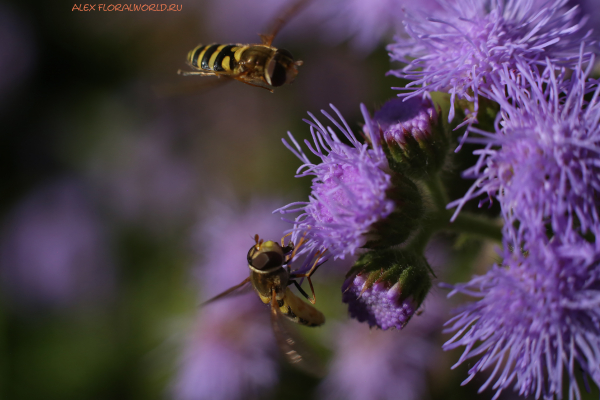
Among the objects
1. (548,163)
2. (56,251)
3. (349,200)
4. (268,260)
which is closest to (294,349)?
(268,260)

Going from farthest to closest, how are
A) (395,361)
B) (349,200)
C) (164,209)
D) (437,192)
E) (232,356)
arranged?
(164,209) < (232,356) < (395,361) < (437,192) < (349,200)

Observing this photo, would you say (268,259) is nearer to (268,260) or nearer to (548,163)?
(268,260)

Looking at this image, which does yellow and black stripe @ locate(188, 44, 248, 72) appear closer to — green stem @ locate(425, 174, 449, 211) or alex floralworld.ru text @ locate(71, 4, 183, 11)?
green stem @ locate(425, 174, 449, 211)

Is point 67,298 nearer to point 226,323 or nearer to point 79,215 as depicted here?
point 79,215

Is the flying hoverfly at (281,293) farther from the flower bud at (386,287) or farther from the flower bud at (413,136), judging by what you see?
the flower bud at (413,136)

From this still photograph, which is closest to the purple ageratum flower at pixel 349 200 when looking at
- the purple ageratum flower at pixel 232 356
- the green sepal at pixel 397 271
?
the green sepal at pixel 397 271

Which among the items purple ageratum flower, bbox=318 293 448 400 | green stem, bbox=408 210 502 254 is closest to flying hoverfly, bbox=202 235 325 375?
green stem, bbox=408 210 502 254
